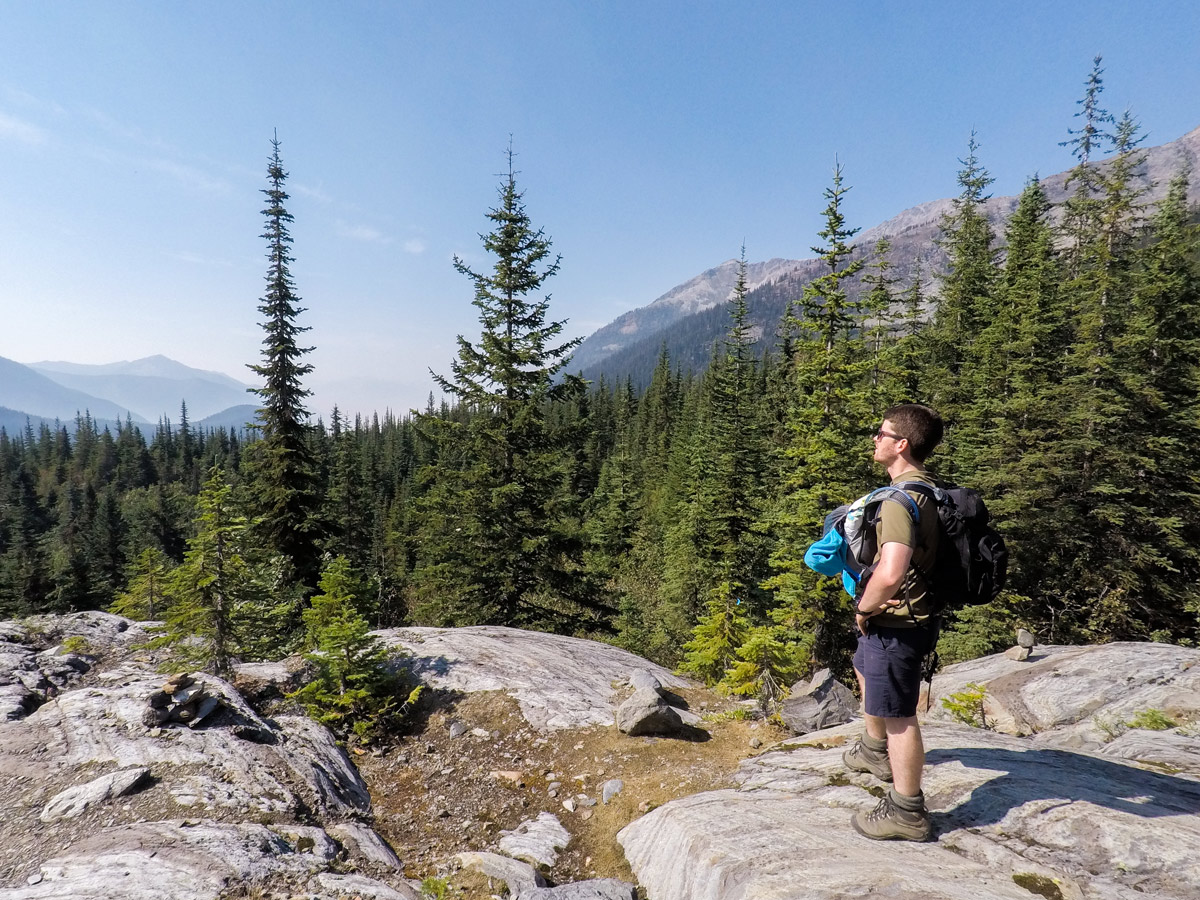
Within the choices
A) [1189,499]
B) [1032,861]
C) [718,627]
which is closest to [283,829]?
[1032,861]

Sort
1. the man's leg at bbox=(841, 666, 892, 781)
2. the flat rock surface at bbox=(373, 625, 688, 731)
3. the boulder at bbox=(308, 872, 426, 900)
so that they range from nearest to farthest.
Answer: the boulder at bbox=(308, 872, 426, 900)
the man's leg at bbox=(841, 666, 892, 781)
the flat rock surface at bbox=(373, 625, 688, 731)

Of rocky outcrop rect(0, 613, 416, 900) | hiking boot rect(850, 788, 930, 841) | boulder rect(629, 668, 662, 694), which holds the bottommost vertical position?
boulder rect(629, 668, 662, 694)

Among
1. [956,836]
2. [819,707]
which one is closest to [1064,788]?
[956,836]

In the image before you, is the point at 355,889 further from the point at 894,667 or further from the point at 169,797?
the point at 894,667

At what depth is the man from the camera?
10.8ft

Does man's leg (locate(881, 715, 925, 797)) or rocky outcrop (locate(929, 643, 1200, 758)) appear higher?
man's leg (locate(881, 715, 925, 797))

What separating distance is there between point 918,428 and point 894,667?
5.53 feet

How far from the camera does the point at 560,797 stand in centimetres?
654

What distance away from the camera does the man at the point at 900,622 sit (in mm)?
3307

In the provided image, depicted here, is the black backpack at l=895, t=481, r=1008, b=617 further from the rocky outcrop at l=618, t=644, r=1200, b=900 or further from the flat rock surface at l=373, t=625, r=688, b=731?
the flat rock surface at l=373, t=625, r=688, b=731

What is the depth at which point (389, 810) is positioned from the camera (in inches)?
252

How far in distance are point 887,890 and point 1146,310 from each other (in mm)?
23183

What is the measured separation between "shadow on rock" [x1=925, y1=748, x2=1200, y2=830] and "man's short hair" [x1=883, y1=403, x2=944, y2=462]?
2740mm

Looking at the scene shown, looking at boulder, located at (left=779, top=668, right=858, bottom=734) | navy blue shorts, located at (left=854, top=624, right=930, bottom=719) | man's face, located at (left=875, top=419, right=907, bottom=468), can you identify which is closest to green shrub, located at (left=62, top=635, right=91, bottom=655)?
boulder, located at (left=779, top=668, right=858, bottom=734)
